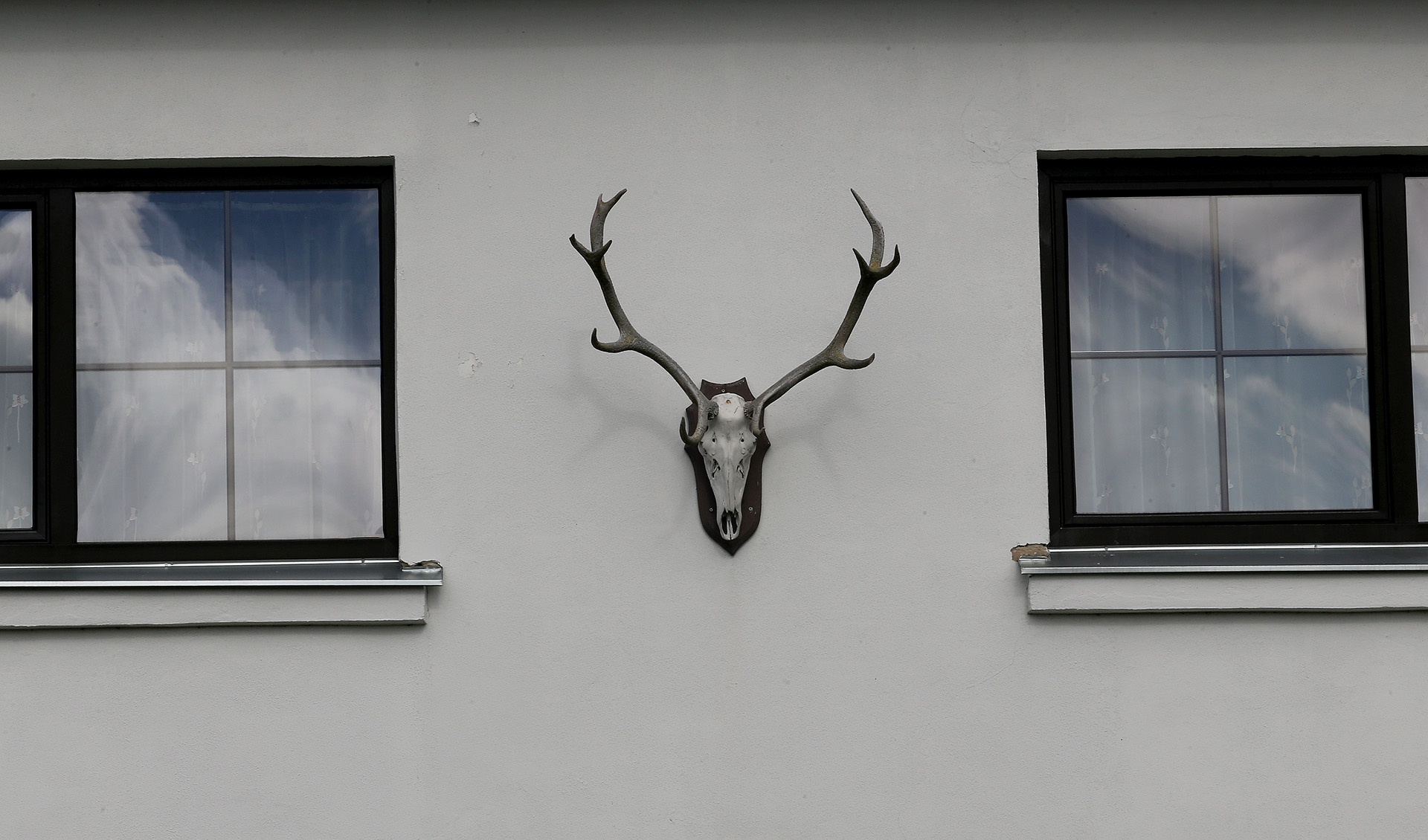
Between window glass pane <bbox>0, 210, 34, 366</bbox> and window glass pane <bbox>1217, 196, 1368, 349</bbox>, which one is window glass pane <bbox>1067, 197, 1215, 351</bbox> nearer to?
window glass pane <bbox>1217, 196, 1368, 349</bbox>

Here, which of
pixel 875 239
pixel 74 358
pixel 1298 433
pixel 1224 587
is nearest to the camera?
pixel 875 239

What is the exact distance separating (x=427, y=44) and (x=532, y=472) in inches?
45.9

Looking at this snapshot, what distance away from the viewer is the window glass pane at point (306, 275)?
3.04 metres

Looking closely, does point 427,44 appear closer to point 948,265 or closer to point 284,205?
point 284,205

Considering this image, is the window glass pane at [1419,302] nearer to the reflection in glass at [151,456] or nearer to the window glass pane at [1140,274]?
the window glass pane at [1140,274]

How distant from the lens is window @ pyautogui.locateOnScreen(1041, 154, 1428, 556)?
3023 mm

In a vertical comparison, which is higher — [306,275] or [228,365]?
[306,275]

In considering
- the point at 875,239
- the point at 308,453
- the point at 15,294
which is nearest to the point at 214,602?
the point at 308,453

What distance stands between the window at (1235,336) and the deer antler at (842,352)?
0.57m

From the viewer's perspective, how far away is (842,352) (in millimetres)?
2789

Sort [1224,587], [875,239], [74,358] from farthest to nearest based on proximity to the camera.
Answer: [74,358] → [1224,587] → [875,239]

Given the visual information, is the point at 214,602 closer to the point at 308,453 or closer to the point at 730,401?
the point at 308,453

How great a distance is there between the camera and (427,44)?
296cm

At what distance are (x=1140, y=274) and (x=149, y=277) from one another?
2.71 meters
